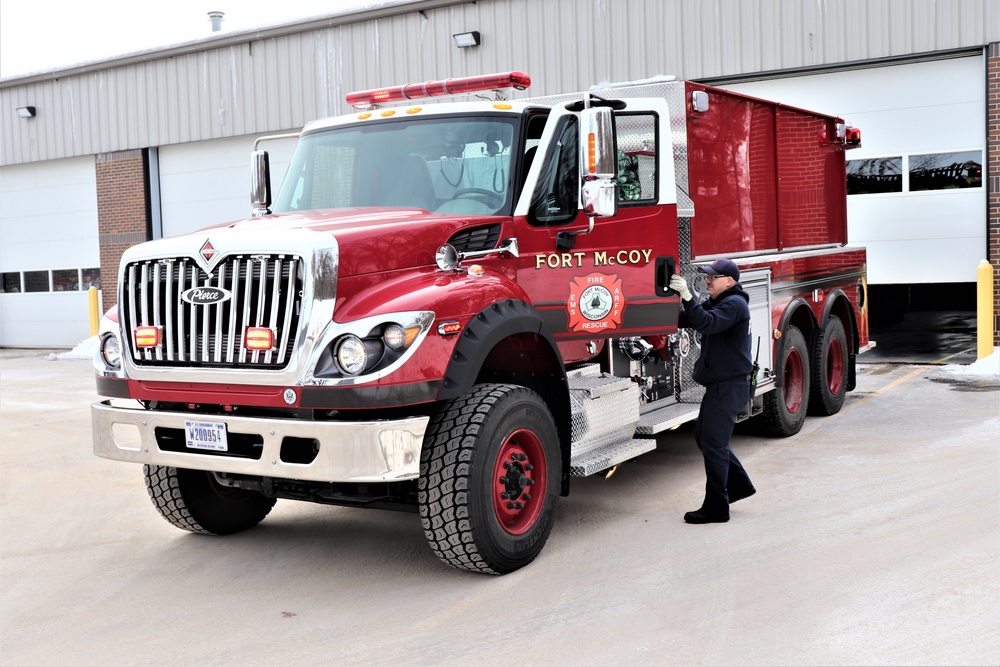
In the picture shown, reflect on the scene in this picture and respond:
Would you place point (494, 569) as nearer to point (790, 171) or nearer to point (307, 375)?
point (307, 375)

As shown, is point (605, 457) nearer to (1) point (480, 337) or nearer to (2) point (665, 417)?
(2) point (665, 417)

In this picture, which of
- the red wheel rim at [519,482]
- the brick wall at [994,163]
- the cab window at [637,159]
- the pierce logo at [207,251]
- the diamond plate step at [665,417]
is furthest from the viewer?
the brick wall at [994,163]

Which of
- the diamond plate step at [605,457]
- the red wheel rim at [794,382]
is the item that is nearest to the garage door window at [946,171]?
the red wheel rim at [794,382]

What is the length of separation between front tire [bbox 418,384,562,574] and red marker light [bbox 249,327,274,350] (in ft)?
3.01

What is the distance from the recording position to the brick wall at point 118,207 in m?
21.8

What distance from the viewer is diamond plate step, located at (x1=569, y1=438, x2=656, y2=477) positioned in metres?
6.04

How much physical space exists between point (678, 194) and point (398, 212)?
2.34 meters

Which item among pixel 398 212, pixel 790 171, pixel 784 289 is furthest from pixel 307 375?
pixel 790 171

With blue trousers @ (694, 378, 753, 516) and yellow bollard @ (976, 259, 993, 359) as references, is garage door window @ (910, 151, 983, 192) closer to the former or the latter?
yellow bollard @ (976, 259, 993, 359)

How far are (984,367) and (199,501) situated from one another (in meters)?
10.5

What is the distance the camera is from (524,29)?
1717cm

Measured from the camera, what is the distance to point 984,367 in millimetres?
13062

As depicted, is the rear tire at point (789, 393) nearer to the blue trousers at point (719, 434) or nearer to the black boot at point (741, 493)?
the black boot at point (741, 493)

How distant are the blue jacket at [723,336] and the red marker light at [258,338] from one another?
8.70 feet
